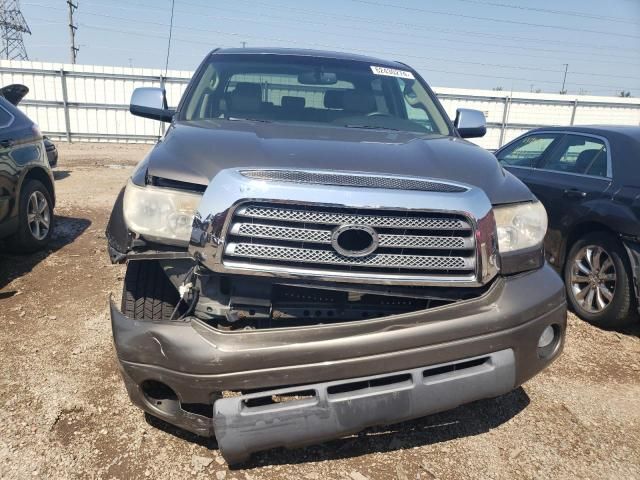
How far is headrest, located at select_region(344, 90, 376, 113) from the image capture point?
3291 mm

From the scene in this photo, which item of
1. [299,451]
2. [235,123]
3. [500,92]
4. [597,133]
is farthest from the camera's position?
[500,92]

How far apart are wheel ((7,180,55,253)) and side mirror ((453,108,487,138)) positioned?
4.10m

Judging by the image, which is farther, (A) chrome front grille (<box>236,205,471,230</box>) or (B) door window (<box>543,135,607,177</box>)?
(B) door window (<box>543,135,607,177</box>)

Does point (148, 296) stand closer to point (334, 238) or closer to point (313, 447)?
point (334, 238)

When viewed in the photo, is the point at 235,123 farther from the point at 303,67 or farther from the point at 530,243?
the point at 530,243

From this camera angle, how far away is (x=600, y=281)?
4.03 m

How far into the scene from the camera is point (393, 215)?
1.94 metres

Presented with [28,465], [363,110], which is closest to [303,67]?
[363,110]

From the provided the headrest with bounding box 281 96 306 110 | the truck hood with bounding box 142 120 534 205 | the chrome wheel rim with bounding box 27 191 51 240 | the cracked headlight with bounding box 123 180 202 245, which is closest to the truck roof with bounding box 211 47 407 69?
the headrest with bounding box 281 96 306 110

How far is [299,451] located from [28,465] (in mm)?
1215

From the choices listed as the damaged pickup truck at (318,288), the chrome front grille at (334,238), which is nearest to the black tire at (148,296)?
the damaged pickup truck at (318,288)

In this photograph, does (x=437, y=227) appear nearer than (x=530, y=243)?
Yes

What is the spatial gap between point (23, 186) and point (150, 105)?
2340mm

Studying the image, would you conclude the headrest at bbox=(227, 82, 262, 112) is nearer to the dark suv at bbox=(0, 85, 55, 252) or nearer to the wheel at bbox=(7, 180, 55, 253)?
the dark suv at bbox=(0, 85, 55, 252)
